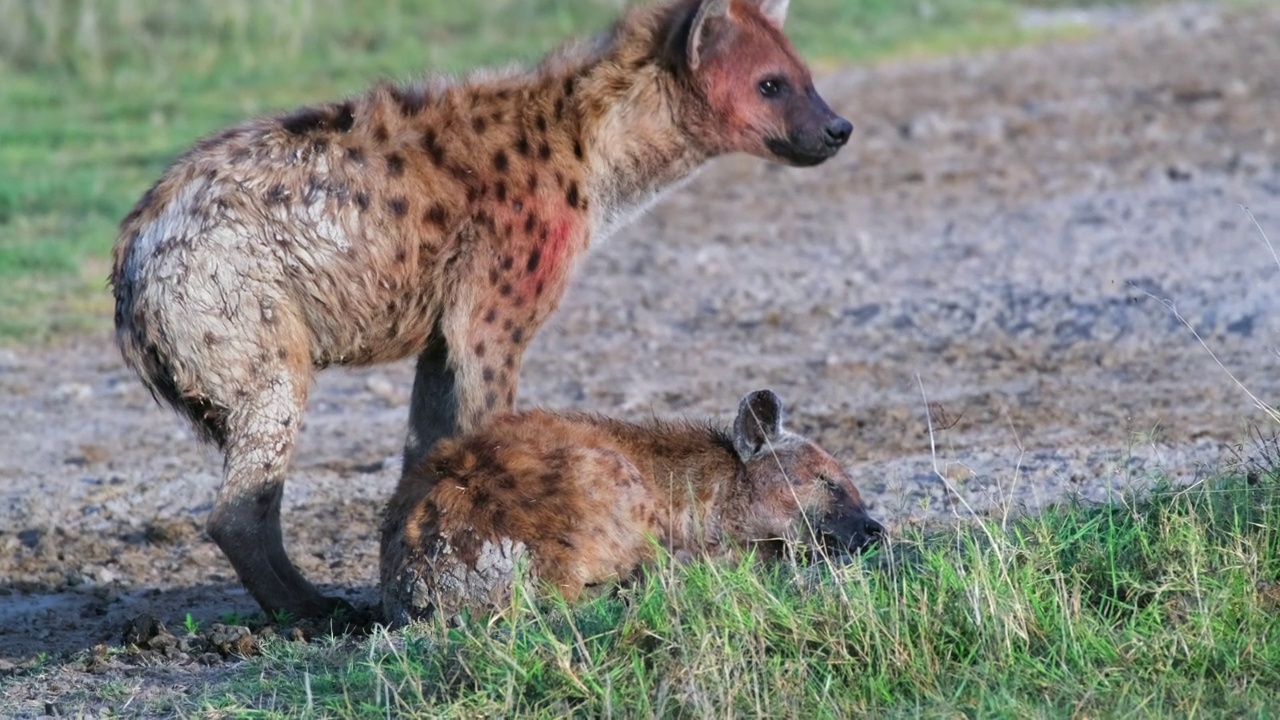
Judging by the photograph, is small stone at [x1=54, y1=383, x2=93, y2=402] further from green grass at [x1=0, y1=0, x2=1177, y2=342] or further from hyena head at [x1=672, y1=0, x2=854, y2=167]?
hyena head at [x1=672, y1=0, x2=854, y2=167]

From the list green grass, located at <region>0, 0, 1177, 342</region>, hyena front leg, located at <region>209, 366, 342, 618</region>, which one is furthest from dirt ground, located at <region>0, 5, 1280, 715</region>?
green grass, located at <region>0, 0, 1177, 342</region>

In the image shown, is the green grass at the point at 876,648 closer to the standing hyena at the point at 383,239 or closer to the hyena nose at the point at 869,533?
the hyena nose at the point at 869,533

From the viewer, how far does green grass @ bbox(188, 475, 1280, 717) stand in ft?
13.0

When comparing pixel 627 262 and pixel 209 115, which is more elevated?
pixel 209 115

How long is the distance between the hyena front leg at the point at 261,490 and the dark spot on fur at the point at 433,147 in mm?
772

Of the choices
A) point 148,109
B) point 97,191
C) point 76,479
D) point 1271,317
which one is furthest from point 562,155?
point 148,109

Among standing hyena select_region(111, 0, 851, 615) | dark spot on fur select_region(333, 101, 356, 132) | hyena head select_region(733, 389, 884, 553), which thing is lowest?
hyena head select_region(733, 389, 884, 553)

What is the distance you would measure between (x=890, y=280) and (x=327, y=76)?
19.6 ft

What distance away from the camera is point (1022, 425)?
21.3 ft

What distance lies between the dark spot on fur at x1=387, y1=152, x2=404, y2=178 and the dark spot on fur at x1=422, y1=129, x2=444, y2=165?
0.29 ft

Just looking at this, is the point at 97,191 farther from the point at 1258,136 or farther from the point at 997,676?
the point at 997,676

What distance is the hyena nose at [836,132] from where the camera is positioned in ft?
19.9

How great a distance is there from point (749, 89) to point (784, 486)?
1.43m

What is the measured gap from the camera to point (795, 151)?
6.09 metres
